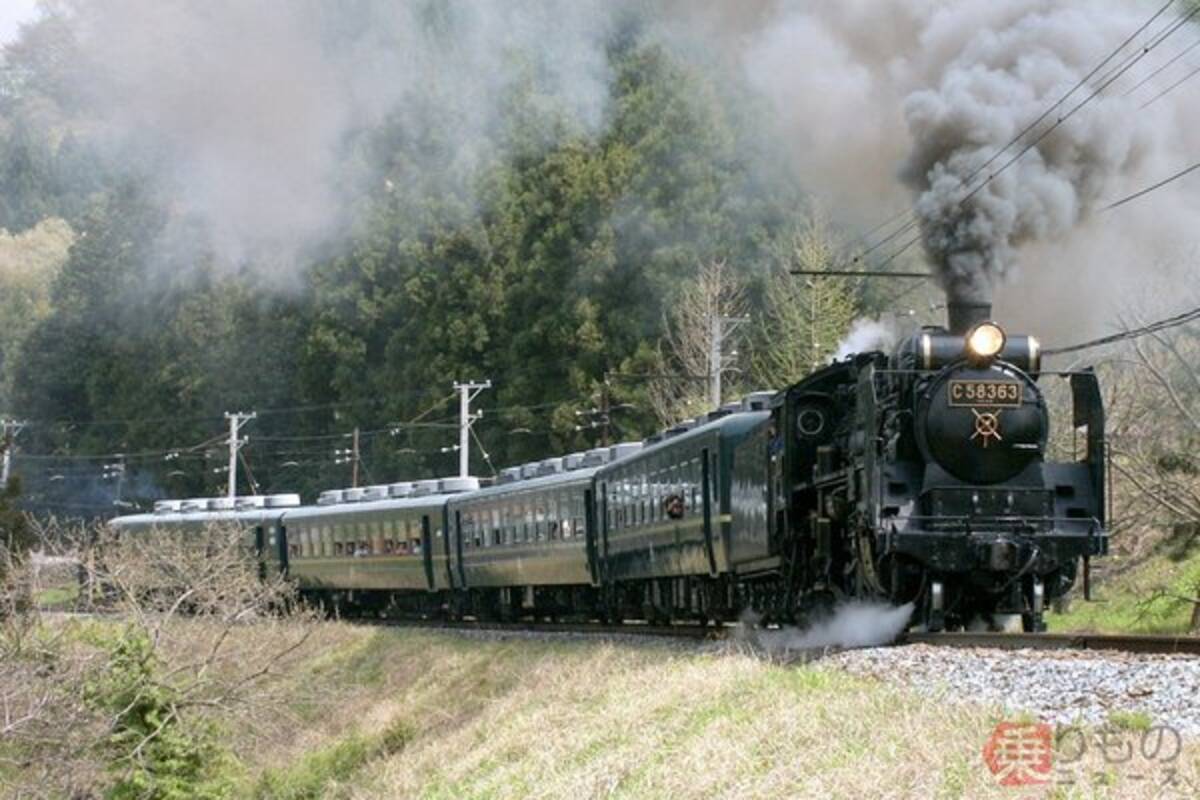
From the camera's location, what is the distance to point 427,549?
142 ft

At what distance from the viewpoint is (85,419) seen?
90438 millimetres

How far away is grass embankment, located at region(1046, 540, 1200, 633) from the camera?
30312mm

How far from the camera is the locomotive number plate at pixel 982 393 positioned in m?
19.5

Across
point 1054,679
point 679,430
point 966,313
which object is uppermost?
point 966,313

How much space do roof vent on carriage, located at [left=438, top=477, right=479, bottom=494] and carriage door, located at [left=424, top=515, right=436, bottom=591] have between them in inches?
55.0

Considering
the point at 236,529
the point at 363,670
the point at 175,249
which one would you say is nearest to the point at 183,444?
the point at 175,249

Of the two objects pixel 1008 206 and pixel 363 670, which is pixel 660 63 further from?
pixel 1008 206

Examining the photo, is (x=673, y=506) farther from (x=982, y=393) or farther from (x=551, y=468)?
(x=551, y=468)

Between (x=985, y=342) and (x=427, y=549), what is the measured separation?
25.0 meters

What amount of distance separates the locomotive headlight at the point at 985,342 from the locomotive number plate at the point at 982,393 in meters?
0.25

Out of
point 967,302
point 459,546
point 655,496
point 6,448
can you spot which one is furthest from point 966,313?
point 6,448

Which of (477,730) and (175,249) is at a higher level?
(175,249)

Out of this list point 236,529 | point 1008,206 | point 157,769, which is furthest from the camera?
point 236,529

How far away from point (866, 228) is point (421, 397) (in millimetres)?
33845
